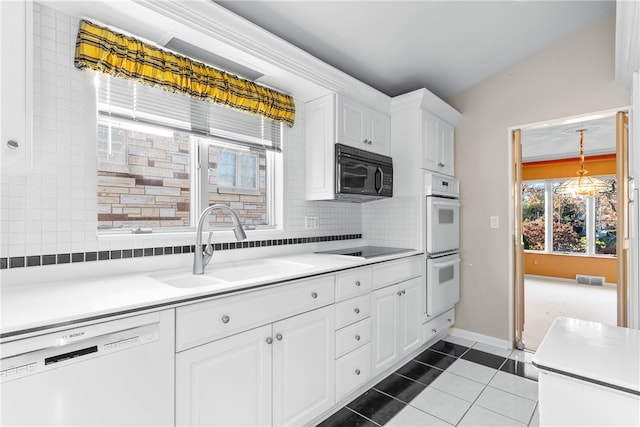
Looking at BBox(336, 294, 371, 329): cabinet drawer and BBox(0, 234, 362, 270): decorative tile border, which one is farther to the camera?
BBox(336, 294, 371, 329): cabinet drawer

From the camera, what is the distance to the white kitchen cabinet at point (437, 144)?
2908 mm

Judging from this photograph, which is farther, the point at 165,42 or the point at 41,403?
the point at 165,42

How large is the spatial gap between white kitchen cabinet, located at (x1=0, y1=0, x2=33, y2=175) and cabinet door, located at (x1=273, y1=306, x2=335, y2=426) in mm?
1241

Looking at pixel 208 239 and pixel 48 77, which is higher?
pixel 48 77

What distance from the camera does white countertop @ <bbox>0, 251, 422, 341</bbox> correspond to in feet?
3.16

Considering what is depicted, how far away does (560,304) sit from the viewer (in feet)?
15.6

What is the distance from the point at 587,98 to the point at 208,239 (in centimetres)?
330

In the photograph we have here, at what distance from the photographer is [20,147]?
3.55ft

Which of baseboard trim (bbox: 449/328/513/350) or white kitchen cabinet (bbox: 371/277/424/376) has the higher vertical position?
white kitchen cabinet (bbox: 371/277/424/376)

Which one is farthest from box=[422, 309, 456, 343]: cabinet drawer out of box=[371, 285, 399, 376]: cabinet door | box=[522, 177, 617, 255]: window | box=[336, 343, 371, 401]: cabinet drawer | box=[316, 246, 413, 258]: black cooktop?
box=[522, 177, 617, 255]: window

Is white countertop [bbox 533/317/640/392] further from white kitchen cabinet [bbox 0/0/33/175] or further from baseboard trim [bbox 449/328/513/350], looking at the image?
white kitchen cabinet [bbox 0/0/33/175]

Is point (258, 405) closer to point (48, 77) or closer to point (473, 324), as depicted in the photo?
point (48, 77)

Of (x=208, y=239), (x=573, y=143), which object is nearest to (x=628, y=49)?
(x=208, y=239)

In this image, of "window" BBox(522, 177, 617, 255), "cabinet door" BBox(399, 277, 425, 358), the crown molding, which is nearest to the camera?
"cabinet door" BBox(399, 277, 425, 358)
